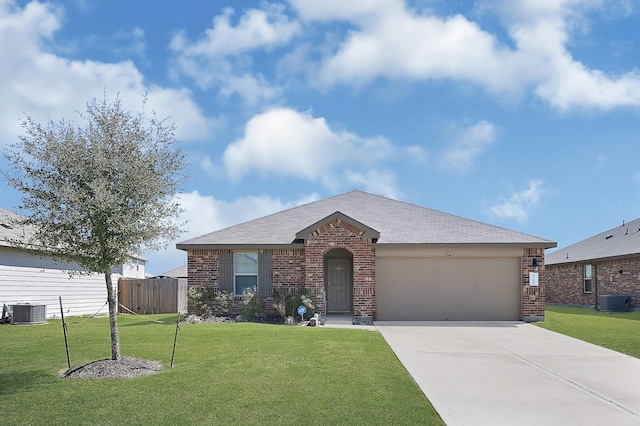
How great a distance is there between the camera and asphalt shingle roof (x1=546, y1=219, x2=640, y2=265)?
2734 cm

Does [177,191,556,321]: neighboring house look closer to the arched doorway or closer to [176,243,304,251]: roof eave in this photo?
[176,243,304,251]: roof eave

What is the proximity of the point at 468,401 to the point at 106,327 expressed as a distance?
497 inches

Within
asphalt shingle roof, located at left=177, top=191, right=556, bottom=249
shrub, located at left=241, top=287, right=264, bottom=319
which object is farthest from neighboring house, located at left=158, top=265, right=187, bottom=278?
shrub, located at left=241, top=287, right=264, bottom=319

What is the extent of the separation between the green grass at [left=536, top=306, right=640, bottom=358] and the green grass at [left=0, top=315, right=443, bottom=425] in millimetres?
5675

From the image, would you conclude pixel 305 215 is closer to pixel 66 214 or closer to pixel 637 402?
pixel 66 214

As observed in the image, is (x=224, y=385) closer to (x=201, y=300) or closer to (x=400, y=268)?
(x=201, y=300)

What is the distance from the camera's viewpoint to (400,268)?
19.8 metres

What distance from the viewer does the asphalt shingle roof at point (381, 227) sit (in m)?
19.7

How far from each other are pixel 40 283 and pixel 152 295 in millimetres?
4724

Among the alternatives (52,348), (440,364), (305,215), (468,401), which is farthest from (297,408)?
(305,215)

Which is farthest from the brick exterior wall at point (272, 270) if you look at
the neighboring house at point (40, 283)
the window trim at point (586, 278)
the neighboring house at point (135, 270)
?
the window trim at point (586, 278)

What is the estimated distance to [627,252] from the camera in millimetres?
26141

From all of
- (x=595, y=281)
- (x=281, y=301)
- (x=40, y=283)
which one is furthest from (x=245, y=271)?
(x=595, y=281)

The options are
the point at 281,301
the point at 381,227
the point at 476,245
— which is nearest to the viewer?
the point at 281,301
